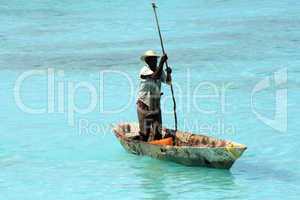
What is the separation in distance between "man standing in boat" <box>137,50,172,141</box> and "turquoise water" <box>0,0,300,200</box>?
476 millimetres

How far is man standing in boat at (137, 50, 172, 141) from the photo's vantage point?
12188mm

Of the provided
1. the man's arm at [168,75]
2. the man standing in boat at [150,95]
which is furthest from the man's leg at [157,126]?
the man's arm at [168,75]

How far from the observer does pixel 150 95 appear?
40.7 ft

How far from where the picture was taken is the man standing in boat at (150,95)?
40.0ft

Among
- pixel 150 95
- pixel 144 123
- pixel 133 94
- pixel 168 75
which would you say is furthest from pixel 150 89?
pixel 133 94

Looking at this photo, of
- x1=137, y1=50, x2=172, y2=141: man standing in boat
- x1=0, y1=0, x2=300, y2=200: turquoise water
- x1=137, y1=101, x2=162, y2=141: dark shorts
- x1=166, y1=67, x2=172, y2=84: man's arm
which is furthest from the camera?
x1=137, y1=101, x2=162, y2=141: dark shorts

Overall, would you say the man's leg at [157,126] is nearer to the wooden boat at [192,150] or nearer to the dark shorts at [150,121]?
the dark shorts at [150,121]

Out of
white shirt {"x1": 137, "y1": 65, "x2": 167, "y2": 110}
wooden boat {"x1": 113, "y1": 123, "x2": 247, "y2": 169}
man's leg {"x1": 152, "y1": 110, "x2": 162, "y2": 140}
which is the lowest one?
wooden boat {"x1": 113, "y1": 123, "x2": 247, "y2": 169}

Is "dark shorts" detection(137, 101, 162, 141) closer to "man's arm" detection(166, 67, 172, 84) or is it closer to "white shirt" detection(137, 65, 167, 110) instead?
"white shirt" detection(137, 65, 167, 110)

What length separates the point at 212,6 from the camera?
3244cm

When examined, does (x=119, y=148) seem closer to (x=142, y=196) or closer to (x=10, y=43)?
(x=142, y=196)

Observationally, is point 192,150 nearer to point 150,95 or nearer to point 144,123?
point 144,123

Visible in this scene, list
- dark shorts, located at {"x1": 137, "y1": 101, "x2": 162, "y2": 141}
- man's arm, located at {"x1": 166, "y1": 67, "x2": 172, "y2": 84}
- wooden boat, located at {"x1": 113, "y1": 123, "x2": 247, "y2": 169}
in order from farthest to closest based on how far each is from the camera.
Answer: dark shorts, located at {"x1": 137, "y1": 101, "x2": 162, "y2": 141}
man's arm, located at {"x1": 166, "y1": 67, "x2": 172, "y2": 84}
wooden boat, located at {"x1": 113, "y1": 123, "x2": 247, "y2": 169}

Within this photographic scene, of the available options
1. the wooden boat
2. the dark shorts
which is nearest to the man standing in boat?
the dark shorts
